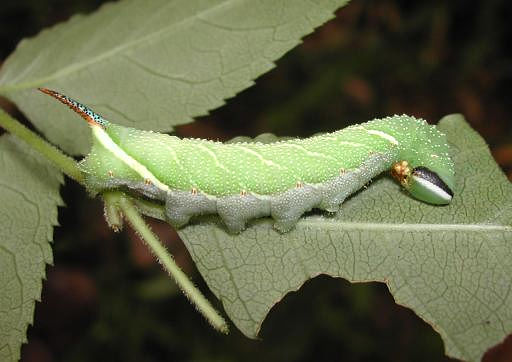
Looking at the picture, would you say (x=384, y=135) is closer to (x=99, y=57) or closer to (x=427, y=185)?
(x=427, y=185)

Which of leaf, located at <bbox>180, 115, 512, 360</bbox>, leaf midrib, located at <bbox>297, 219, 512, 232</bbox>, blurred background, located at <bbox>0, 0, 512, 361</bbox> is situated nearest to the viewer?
leaf, located at <bbox>180, 115, 512, 360</bbox>

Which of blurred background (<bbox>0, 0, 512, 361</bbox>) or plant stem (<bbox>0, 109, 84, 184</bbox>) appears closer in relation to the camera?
plant stem (<bbox>0, 109, 84, 184</bbox>)

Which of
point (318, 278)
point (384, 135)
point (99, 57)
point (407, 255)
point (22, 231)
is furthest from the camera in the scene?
point (318, 278)

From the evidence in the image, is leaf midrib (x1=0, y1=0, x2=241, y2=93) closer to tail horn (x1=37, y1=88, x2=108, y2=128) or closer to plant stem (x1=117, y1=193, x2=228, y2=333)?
tail horn (x1=37, y1=88, x2=108, y2=128)

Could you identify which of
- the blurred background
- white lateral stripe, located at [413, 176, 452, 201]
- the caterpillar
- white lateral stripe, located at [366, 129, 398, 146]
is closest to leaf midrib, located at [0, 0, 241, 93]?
the caterpillar

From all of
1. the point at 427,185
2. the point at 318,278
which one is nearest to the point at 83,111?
the point at 427,185

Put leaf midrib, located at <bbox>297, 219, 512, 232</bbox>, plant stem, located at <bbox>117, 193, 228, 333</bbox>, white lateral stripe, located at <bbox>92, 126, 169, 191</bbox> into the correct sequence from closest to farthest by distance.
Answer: plant stem, located at <bbox>117, 193, 228, 333</bbox> → leaf midrib, located at <bbox>297, 219, 512, 232</bbox> → white lateral stripe, located at <bbox>92, 126, 169, 191</bbox>

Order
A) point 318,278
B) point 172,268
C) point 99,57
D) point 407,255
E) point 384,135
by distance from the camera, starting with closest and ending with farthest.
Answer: point 172,268
point 407,255
point 384,135
point 99,57
point 318,278
